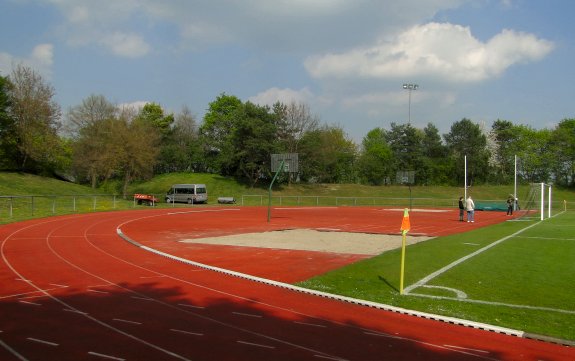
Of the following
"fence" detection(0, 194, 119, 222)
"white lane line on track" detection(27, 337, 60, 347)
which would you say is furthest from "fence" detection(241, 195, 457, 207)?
"white lane line on track" detection(27, 337, 60, 347)

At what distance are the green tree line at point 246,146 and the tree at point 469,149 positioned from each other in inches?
7.6

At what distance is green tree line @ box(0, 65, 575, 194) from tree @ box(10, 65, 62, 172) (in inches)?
4.3

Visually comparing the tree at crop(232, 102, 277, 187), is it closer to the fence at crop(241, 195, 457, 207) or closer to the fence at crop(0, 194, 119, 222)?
the fence at crop(241, 195, 457, 207)

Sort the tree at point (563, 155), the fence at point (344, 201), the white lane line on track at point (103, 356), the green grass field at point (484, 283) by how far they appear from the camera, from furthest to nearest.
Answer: the tree at point (563, 155), the fence at point (344, 201), the green grass field at point (484, 283), the white lane line on track at point (103, 356)

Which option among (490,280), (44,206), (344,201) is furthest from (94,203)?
(490,280)

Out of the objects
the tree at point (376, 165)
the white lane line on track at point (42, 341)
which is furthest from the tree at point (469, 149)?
the white lane line on track at point (42, 341)

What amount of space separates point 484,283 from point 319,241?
31.3 ft

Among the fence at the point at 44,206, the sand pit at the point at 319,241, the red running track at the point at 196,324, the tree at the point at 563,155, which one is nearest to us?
the red running track at the point at 196,324

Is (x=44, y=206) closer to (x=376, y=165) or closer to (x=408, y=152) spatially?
(x=376, y=165)

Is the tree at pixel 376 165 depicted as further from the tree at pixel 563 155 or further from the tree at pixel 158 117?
the tree at pixel 158 117

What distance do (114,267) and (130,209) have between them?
28414mm

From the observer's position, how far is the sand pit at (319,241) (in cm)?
1702

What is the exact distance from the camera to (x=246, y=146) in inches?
2464

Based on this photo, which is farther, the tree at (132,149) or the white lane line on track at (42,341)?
the tree at (132,149)
